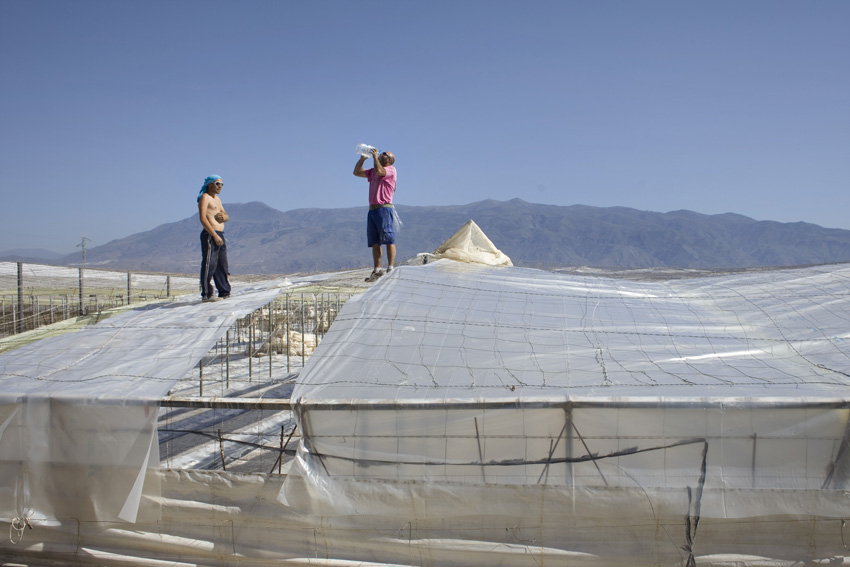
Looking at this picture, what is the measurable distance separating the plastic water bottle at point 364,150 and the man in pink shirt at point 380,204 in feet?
0.34

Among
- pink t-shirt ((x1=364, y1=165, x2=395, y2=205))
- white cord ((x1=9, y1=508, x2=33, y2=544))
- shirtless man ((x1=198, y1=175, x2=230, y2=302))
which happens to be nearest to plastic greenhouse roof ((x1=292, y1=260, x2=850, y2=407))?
pink t-shirt ((x1=364, y1=165, x2=395, y2=205))

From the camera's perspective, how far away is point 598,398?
11.8ft

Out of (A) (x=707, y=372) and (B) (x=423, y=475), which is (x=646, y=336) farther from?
(B) (x=423, y=475)

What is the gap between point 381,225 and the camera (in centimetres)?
722

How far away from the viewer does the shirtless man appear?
600 centimetres

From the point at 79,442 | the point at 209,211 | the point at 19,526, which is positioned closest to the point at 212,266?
the point at 209,211

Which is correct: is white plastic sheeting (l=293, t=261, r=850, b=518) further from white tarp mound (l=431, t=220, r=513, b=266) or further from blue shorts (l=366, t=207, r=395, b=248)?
white tarp mound (l=431, t=220, r=513, b=266)

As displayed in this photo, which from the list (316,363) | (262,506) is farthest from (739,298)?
(262,506)

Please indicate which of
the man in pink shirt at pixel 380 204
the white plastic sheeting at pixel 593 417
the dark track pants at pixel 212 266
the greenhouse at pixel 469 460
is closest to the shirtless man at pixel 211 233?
the dark track pants at pixel 212 266

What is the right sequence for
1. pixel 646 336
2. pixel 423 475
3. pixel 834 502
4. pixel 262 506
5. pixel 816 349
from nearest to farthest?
1. pixel 834 502
2. pixel 423 475
3. pixel 262 506
4. pixel 816 349
5. pixel 646 336

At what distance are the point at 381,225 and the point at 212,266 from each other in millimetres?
2141

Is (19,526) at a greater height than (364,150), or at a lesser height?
lesser

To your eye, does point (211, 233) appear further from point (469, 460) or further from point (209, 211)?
point (469, 460)

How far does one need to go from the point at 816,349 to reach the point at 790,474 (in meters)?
1.35
